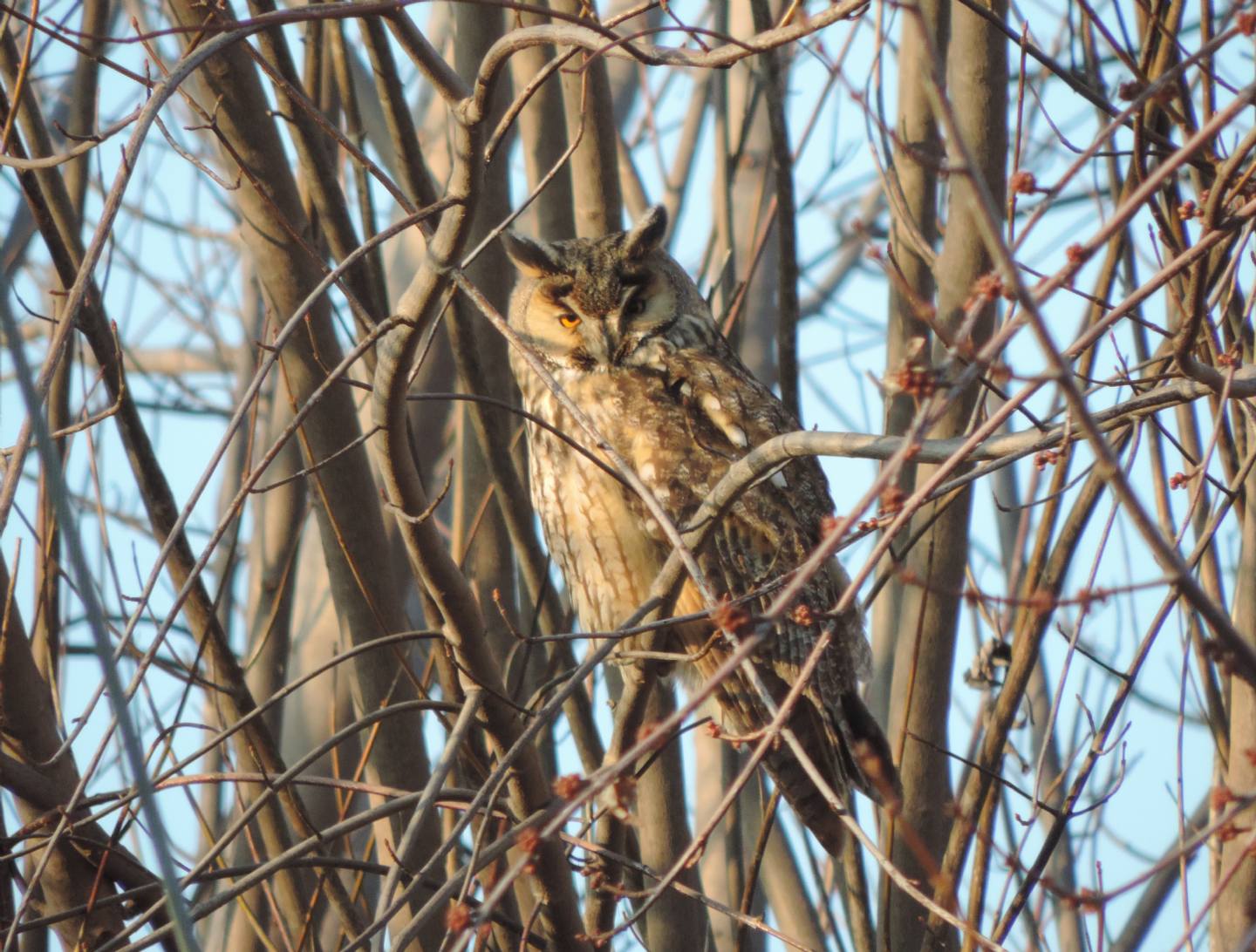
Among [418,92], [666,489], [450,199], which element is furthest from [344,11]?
[418,92]

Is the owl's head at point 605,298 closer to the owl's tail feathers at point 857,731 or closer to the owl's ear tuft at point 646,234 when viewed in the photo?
the owl's ear tuft at point 646,234

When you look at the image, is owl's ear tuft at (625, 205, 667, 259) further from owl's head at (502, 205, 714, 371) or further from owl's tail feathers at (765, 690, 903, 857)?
owl's tail feathers at (765, 690, 903, 857)

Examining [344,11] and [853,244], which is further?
[853,244]

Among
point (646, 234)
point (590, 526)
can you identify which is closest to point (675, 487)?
point (590, 526)

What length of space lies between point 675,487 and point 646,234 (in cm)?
69

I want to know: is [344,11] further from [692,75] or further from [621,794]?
[692,75]

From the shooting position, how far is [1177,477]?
2.01 m

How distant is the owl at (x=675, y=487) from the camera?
326 centimetres


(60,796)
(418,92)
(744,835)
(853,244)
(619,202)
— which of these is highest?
(418,92)

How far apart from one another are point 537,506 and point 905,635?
1001 mm

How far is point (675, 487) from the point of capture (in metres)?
3.30

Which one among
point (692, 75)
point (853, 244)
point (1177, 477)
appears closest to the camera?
point (1177, 477)

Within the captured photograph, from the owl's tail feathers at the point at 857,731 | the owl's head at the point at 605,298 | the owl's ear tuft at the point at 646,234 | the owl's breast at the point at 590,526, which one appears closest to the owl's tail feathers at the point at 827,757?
the owl's tail feathers at the point at 857,731

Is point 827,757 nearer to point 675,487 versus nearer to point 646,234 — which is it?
point 675,487
